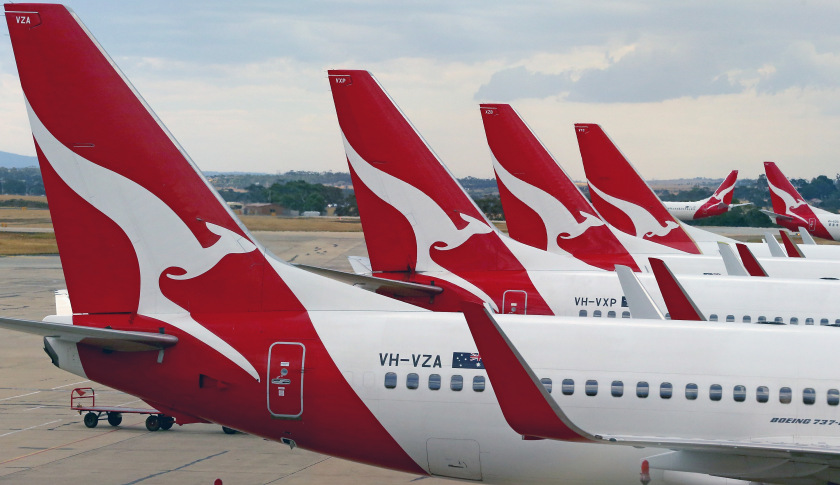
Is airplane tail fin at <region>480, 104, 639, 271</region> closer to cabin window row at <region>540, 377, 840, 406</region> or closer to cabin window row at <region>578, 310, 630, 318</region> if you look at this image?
cabin window row at <region>578, 310, 630, 318</region>

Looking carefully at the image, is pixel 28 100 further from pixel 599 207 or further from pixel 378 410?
pixel 599 207

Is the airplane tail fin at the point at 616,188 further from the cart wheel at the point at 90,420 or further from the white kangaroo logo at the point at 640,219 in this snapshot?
the cart wheel at the point at 90,420

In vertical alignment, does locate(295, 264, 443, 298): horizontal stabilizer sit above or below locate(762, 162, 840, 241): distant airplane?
below

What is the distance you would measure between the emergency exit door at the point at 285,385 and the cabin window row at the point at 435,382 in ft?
4.70

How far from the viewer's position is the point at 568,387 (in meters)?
15.0

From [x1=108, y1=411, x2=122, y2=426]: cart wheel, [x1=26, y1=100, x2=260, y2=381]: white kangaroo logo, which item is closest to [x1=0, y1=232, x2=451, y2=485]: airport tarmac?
[x1=108, y1=411, x2=122, y2=426]: cart wheel

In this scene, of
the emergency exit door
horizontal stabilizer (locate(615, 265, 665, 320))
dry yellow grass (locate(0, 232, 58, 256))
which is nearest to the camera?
the emergency exit door

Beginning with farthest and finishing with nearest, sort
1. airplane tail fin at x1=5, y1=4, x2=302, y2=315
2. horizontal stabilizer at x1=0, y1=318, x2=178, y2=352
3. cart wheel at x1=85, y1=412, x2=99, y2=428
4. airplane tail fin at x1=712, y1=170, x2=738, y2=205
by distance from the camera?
airplane tail fin at x1=712, y1=170, x2=738, y2=205
cart wheel at x1=85, y1=412, x2=99, y2=428
airplane tail fin at x1=5, y1=4, x2=302, y2=315
horizontal stabilizer at x1=0, y1=318, x2=178, y2=352

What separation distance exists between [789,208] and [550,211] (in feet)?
178

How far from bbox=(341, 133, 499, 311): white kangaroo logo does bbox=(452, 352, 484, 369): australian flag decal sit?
9.90m

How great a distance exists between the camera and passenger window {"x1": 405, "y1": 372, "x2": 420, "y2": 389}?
15.4 metres

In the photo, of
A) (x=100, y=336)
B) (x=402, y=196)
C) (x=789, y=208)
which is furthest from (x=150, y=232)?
(x=789, y=208)

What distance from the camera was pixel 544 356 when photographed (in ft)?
50.0

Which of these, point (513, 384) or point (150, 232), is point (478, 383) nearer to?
point (513, 384)
